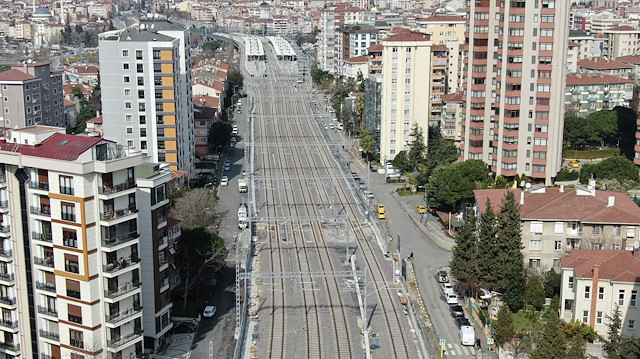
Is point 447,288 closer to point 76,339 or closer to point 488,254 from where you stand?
point 488,254

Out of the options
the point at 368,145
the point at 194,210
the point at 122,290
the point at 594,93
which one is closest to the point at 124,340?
the point at 122,290

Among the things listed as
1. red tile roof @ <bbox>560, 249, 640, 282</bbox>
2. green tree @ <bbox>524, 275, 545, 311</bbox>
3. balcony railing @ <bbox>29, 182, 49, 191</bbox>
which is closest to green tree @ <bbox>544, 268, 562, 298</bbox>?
green tree @ <bbox>524, 275, 545, 311</bbox>

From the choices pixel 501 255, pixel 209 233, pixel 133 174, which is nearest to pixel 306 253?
pixel 209 233

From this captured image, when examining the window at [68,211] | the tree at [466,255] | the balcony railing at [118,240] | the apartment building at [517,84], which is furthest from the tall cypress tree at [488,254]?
the window at [68,211]

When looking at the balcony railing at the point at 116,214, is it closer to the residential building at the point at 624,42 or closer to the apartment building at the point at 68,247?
the apartment building at the point at 68,247

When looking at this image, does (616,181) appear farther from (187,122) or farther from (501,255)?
(187,122)

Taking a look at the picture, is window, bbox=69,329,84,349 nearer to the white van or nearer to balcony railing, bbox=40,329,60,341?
balcony railing, bbox=40,329,60,341
